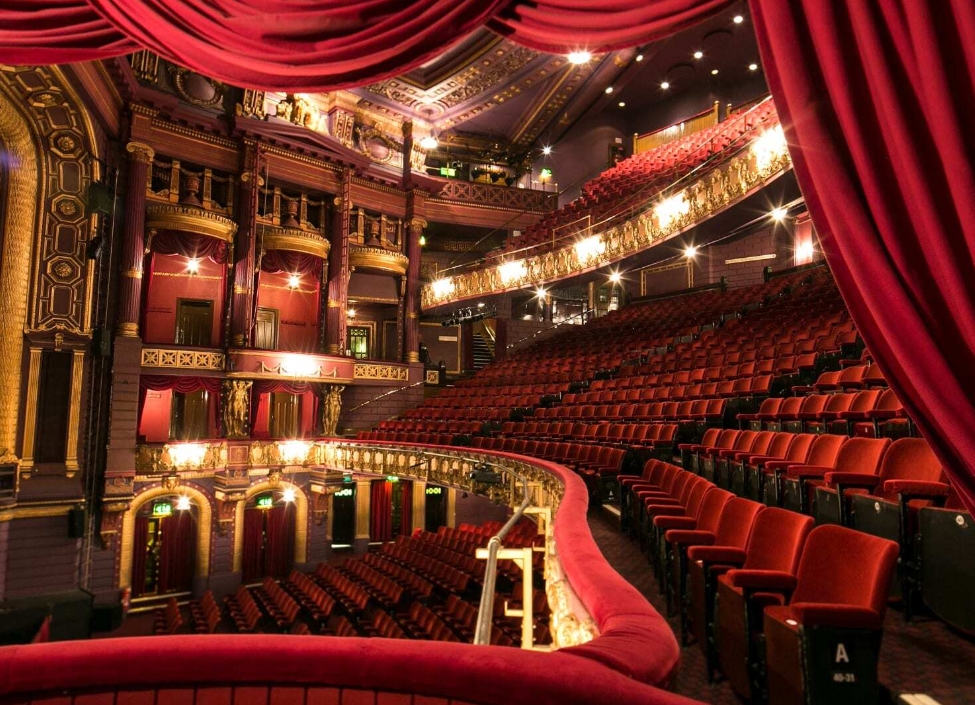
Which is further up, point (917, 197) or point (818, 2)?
point (818, 2)

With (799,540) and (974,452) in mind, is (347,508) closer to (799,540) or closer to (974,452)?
(799,540)

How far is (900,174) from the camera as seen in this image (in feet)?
2.20

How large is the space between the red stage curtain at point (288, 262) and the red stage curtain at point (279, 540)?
94.6 inches

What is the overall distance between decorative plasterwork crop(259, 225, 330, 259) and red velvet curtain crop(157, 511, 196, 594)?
106 inches

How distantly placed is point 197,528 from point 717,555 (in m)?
5.70

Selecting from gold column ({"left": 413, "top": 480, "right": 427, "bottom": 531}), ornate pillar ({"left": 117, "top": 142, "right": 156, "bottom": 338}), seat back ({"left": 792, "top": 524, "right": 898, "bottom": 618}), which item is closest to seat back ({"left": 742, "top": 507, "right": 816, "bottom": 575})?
seat back ({"left": 792, "top": 524, "right": 898, "bottom": 618})

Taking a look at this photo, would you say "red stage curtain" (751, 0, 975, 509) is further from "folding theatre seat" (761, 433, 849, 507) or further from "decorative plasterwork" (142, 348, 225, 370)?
"decorative plasterwork" (142, 348, 225, 370)

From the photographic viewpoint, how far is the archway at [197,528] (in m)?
5.10

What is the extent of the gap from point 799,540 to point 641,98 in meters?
9.02

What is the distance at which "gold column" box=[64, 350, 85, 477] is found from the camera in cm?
455

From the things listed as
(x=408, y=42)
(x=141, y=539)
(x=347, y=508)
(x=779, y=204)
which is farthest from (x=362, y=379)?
(x=408, y=42)

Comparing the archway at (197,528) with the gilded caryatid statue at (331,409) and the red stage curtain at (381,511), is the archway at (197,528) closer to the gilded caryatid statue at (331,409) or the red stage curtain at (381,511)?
the gilded caryatid statue at (331,409)

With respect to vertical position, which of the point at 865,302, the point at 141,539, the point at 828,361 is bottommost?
the point at 141,539

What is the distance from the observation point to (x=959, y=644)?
3.39 ft
